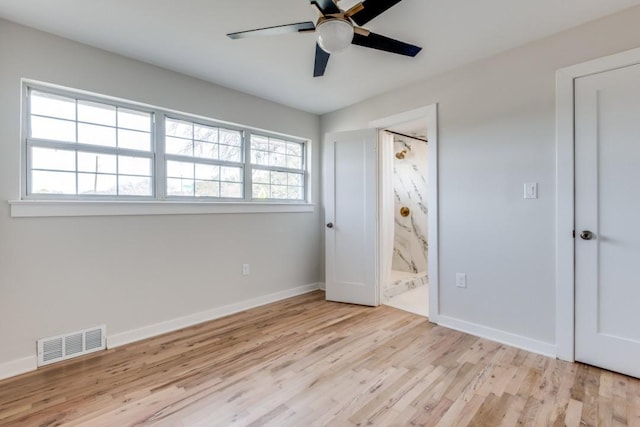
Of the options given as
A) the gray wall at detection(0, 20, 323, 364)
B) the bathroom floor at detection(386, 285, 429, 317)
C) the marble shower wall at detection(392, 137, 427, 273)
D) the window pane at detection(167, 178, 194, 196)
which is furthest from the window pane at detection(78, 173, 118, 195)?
the marble shower wall at detection(392, 137, 427, 273)

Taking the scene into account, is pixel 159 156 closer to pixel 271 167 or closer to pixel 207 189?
pixel 207 189

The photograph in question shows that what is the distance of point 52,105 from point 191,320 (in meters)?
2.11

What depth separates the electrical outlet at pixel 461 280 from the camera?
8.96 ft

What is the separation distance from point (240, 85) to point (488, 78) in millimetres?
2336

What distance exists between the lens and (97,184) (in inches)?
97.5

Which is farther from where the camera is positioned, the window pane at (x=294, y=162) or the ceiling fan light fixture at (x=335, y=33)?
the window pane at (x=294, y=162)

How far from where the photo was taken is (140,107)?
8.75ft

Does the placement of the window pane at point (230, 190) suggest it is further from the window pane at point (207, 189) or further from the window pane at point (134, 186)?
the window pane at point (134, 186)

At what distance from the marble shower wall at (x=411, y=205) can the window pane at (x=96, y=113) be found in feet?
12.7

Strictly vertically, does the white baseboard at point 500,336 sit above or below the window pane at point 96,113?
below

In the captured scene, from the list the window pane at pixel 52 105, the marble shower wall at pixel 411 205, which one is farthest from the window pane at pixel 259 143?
the marble shower wall at pixel 411 205

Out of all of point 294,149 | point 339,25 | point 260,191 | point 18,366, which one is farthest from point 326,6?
point 18,366

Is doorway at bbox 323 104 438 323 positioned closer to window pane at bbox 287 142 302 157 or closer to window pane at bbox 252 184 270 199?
window pane at bbox 287 142 302 157

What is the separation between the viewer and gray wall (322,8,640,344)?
224 centimetres
